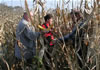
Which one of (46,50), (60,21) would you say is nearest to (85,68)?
(46,50)

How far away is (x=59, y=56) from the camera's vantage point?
1.90 metres

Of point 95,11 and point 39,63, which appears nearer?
point 95,11

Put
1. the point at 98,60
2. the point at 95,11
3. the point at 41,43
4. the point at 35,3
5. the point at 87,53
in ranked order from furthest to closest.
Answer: the point at 41,43, the point at 35,3, the point at 87,53, the point at 98,60, the point at 95,11

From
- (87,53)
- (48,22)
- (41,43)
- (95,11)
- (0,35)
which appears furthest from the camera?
(0,35)

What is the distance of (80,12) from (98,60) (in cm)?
62

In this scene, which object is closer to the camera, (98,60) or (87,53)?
(98,60)

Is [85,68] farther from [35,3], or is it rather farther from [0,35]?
[0,35]

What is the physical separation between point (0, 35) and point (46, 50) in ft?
Result: 3.82

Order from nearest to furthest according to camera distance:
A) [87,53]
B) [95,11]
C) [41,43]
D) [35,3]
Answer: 1. [95,11]
2. [87,53]
3. [35,3]
4. [41,43]

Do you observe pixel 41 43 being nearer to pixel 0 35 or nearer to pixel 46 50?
pixel 46 50

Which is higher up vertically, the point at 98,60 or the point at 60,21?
the point at 60,21

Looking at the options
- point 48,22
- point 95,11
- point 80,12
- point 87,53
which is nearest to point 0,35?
point 48,22

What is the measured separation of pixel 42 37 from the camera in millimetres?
1959

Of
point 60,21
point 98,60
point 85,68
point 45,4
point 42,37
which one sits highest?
point 45,4
